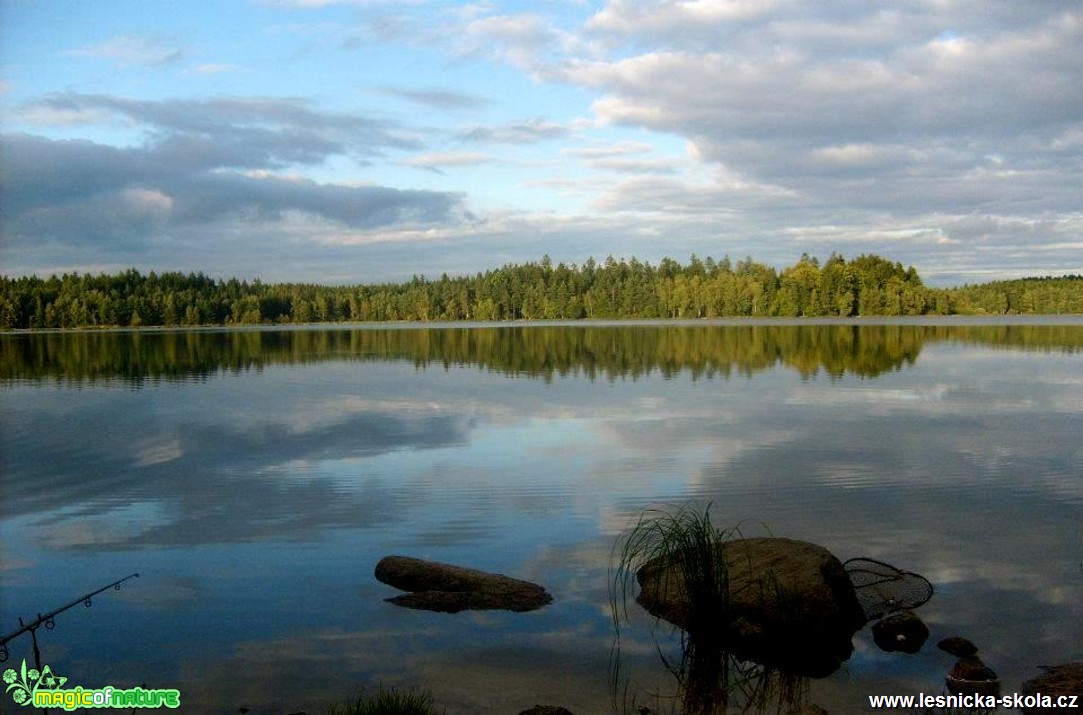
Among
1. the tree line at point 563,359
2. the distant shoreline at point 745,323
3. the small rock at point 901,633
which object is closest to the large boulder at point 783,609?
the small rock at point 901,633

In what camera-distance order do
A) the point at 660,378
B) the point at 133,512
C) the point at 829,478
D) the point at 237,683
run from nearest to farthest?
the point at 237,683 < the point at 133,512 < the point at 829,478 < the point at 660,378

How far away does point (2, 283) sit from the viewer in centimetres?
16112

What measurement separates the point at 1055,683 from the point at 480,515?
8751 millimetres

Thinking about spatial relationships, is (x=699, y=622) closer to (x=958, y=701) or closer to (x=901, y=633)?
(x=901, y=633)

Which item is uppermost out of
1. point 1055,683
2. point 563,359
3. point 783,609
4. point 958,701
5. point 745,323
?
point 745,323

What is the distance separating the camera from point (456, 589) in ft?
33.0

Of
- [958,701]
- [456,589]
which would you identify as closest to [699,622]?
[958,701]

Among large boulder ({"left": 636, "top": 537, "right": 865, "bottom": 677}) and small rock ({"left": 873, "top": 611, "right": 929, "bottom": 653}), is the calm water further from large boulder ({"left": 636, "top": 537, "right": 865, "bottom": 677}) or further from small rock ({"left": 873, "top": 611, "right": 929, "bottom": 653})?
large boulder ({"left": 636, "top": 537, "right": 865, "bottom": 677})

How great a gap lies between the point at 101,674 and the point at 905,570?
9.46m

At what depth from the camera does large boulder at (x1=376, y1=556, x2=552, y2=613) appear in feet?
32.1

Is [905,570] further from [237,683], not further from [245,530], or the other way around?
[245,530]

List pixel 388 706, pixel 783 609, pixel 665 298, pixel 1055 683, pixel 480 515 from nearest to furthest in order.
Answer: pixel 388 706 → pixel 1055 683 → pixel 783 609 → pixel 480 515 → pixel 665 298

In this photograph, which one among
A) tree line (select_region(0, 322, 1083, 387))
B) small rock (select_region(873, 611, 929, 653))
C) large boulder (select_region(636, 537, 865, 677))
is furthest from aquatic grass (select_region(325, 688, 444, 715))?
tree line (select_region(0, 322, 1083, 387))

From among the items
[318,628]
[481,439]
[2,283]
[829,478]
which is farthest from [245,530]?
[2,283]
